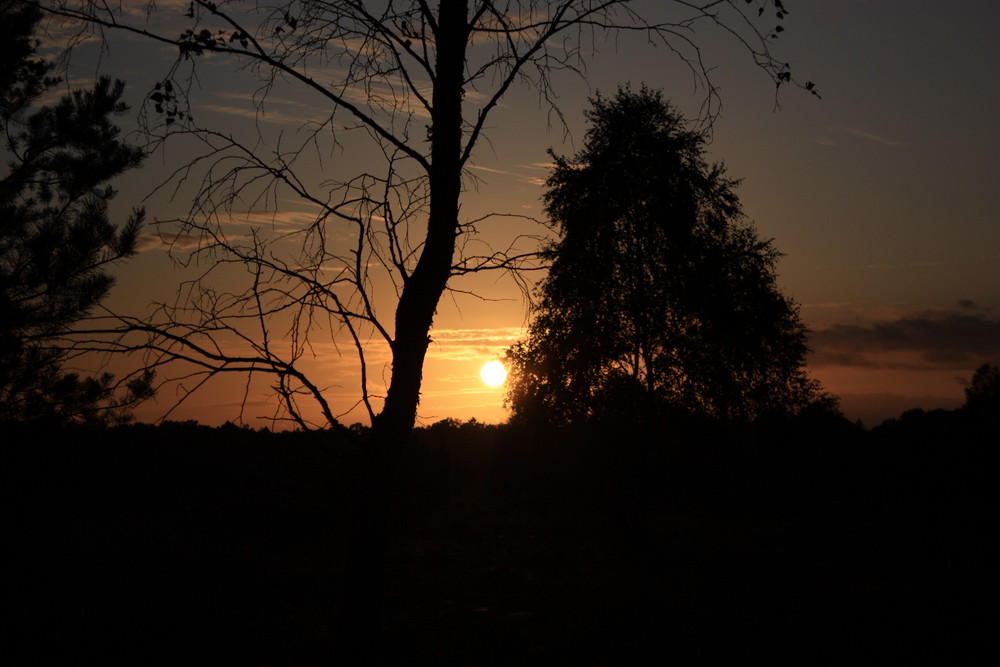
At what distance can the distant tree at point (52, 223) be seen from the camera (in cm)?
1301

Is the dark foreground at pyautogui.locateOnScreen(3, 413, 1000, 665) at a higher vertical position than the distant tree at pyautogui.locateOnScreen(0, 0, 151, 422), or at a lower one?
lower

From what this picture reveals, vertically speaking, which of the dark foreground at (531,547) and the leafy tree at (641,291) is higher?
the leafy tree at (641,291)

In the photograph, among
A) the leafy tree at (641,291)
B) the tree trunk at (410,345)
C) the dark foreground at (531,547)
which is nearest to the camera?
the tree trunk at (410,345)

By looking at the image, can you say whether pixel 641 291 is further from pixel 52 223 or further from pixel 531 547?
pixel 52 223

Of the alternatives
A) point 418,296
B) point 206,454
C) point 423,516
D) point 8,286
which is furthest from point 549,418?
point 418,296

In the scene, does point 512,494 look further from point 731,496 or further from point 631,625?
point 631,625

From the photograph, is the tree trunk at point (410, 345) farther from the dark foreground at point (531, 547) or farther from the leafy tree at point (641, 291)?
the leafy tree at point (641, 291)

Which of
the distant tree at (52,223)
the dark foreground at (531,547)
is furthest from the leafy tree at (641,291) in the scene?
the distant tree at (52,223)

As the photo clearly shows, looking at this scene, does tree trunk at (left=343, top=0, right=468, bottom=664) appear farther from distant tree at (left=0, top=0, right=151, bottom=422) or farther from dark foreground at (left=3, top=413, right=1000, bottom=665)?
distant tree at (left=0, top=0, right=151, bottom=422)

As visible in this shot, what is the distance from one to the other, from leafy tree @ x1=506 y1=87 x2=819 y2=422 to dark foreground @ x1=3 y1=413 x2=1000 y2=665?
164 cm

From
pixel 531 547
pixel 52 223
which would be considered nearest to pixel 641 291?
pixel 531 547

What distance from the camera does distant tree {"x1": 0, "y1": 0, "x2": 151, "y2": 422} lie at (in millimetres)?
13008

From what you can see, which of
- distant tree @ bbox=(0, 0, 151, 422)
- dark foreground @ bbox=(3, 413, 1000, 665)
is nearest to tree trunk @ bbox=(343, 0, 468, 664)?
dark foreground @ bbox=(3, 413, 1000, 665)

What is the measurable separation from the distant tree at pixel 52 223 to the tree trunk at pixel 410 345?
29.0ft
